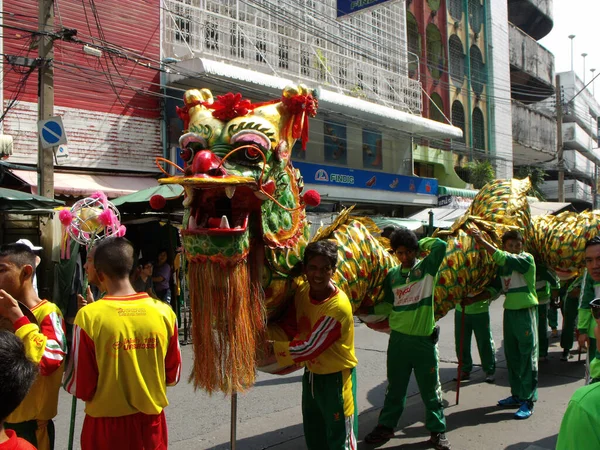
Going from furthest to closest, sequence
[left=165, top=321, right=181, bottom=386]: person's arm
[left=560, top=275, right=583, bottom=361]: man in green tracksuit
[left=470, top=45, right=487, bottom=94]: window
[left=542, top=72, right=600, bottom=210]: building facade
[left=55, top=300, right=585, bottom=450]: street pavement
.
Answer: [left=542, top=72, right=600, bottom=210]: building facade, [left=470, top=45, right=487, bottom=94]: window, [left=560, top=275, right=583, bottom=361]: man in green tracksuit, [left=55, top=300, right=585, bottom=450]: street pavement, [left=165, top=321, right=181, bottom=386]: person's arm

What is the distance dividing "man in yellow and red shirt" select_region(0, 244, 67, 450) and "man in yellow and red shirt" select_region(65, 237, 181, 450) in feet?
0.55

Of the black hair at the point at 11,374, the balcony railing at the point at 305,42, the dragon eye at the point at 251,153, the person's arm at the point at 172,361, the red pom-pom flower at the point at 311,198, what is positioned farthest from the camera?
the balcony railing at the point at 305,42

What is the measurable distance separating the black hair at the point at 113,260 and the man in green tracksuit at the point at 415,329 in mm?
2146

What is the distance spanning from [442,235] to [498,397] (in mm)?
1920

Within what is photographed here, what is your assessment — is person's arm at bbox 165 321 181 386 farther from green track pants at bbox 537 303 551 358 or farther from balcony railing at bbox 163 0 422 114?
balcony railing at bbox 163 0 422 114

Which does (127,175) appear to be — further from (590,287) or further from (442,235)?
(590,287)

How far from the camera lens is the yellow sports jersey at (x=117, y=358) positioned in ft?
8.07

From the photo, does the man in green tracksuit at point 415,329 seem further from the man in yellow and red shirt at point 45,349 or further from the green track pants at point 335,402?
the man in yellow and red shirt at point 45,349

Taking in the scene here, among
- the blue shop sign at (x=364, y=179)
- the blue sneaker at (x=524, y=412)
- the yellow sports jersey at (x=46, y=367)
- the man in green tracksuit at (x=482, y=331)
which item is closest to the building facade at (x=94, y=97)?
the blue shop sign at (x=364, y=179)

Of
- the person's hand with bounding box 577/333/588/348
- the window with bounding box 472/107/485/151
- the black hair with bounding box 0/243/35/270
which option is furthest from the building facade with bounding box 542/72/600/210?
the black hair with bounding box 0/243/35/270

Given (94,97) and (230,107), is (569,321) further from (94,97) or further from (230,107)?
(94,97)

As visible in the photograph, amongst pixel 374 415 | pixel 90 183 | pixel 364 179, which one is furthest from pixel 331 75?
pixel 374 415

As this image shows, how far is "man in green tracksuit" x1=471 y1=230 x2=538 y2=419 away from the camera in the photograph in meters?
4.80

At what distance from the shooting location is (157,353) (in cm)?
256
